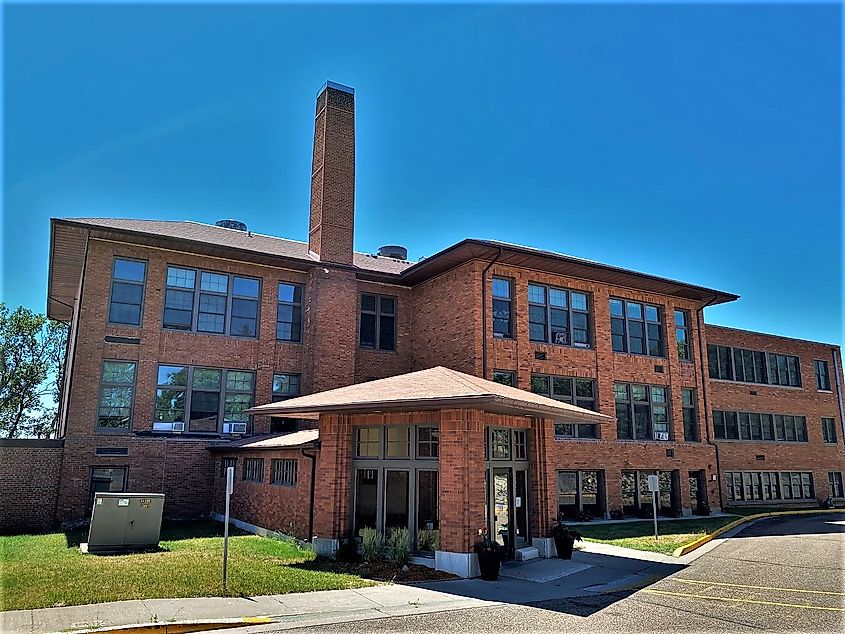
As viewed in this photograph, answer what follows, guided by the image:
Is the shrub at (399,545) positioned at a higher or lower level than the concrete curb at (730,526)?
higher

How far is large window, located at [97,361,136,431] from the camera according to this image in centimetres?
1964

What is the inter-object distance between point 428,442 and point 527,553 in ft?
12.2

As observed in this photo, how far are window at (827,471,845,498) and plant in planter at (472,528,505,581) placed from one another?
90.2 feet

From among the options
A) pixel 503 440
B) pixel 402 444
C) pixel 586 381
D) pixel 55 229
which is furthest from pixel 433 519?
pixel 55 229

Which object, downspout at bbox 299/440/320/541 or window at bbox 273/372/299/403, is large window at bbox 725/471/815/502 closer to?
window at bbox 273/372/299/403

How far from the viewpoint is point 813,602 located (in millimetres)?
10375

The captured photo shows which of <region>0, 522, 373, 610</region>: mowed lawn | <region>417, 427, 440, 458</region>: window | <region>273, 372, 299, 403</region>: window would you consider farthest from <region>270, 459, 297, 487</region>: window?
<region>273, 372, 299, 403</region>: window

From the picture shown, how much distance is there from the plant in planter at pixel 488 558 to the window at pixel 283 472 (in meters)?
5.69

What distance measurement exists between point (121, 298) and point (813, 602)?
20234mm

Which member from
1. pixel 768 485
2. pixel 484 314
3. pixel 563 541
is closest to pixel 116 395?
pixel 484 314

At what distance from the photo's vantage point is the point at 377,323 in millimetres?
24578

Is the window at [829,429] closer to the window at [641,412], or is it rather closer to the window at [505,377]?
the window at [641,412]

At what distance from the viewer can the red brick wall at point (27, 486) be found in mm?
17609

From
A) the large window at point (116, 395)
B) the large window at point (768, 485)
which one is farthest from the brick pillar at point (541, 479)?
the large window at point (768, 485)
